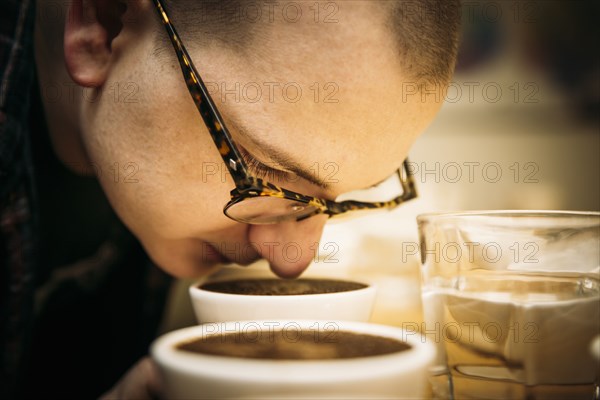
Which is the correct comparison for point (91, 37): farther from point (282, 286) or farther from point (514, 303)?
point (514, 303)

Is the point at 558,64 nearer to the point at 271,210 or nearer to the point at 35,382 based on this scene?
the point at 271,210

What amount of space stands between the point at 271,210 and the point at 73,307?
2.43 feet

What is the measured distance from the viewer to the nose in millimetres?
801

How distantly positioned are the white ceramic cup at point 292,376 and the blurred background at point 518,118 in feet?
4.06

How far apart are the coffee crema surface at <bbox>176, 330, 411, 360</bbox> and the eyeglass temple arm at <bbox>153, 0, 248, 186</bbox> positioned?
0.80 feet

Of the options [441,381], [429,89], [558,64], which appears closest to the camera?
[441,381]

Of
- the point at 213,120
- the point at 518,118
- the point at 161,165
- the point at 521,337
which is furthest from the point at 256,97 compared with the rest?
the point at 518,118

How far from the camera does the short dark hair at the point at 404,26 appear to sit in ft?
2.19

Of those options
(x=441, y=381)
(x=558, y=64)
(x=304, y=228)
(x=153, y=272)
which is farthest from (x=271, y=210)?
(x=558, y=64)

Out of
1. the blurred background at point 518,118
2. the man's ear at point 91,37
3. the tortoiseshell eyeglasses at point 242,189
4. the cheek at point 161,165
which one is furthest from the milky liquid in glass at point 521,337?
the blurred background at point 518,118

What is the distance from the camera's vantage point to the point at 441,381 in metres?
0.62

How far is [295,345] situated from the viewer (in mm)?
487

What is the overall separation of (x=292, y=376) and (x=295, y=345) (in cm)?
11

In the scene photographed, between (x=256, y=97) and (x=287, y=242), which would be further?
(x=287, y=242)
